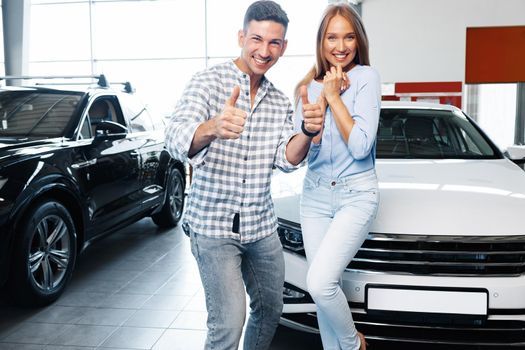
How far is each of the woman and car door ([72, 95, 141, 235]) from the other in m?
2.04

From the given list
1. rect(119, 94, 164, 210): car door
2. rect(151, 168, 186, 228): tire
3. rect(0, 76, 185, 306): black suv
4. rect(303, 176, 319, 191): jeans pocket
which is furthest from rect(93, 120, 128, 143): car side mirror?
rect(303, 176, 319, 191): jeans pocket

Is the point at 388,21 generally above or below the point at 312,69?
above

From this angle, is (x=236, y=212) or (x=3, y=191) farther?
(x=3, y=191)

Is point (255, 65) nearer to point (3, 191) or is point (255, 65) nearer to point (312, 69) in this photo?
point (312, 69)

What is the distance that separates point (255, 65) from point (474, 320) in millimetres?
1296

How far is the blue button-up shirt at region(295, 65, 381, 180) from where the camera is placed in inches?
69.2

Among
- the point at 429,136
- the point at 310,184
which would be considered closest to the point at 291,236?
the point at 310,184

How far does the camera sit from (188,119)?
1.55m

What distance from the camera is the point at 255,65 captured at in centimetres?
164

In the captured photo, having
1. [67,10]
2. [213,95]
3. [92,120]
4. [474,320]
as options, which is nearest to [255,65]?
[213,95]

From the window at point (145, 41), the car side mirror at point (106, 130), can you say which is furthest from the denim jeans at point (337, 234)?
the window at point (145, 41)

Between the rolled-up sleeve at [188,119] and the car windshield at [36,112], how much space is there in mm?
2154

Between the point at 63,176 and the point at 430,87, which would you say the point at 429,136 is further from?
the point at 430,87

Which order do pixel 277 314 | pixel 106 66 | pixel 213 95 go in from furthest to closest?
1. pixel 106 66
2. pixel 277 314
3. pixel 213 95
